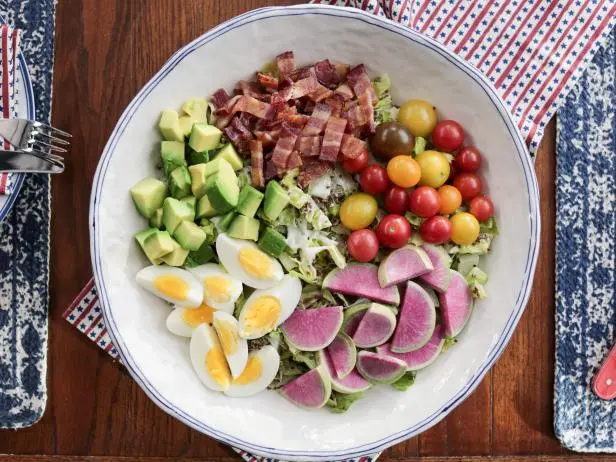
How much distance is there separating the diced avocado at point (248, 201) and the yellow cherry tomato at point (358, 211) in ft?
0.61

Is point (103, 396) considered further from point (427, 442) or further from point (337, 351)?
point (427, 442)

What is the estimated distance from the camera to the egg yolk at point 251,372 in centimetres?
153

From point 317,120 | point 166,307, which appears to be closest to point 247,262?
point 166,307

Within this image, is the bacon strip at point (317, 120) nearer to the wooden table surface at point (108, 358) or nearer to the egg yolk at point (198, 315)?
the wooden table surface at point (108, 358)

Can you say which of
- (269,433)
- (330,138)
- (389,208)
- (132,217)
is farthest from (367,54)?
(269,433)

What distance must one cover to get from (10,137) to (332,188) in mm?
689

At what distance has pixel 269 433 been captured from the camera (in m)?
1.53

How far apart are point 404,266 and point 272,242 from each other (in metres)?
0.29

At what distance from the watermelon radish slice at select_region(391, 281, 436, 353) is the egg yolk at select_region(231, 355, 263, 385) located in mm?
291

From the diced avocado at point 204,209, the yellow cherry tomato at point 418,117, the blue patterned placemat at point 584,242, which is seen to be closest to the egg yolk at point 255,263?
the diced avocado at point 204,209

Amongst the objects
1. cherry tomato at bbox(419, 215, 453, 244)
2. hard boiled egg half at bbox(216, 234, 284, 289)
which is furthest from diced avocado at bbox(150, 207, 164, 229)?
cherry tomato at bbox(419, 215, 453, 244)

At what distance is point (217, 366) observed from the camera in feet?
5.00

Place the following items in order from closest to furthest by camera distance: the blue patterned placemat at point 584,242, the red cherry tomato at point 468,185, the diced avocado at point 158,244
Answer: the diced avocado at point 158,244 → the red cherry tomato at point 468,185 → the blue patterned placemat at point 584,242

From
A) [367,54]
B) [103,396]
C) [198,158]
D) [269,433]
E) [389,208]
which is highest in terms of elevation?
[367,54]
